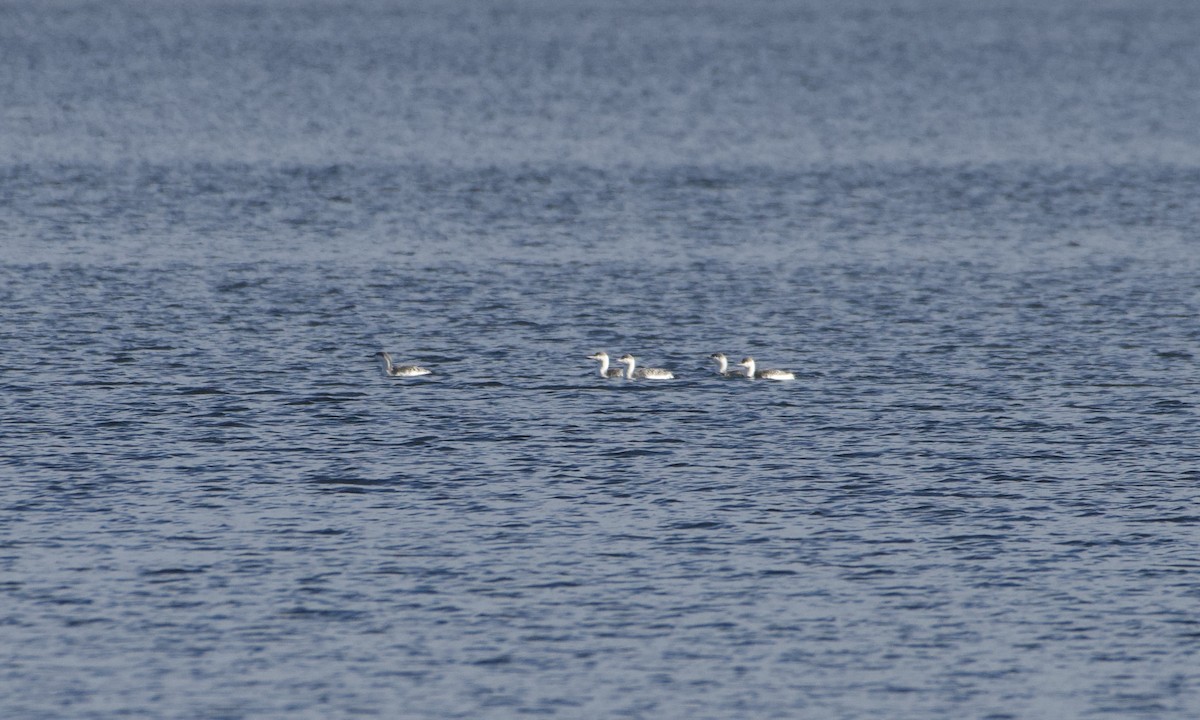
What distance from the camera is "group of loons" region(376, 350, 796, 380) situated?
44.0 meters

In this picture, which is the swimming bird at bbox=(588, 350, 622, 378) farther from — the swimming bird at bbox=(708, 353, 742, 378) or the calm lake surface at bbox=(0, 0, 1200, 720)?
the swimming bird at bbox=(708, 353, 742, 378)

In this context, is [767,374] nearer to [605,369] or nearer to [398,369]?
[605,369]

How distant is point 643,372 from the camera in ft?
145

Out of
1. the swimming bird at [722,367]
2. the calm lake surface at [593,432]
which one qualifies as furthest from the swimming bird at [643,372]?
the swimming bird at [722,367]

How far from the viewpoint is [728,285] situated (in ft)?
187

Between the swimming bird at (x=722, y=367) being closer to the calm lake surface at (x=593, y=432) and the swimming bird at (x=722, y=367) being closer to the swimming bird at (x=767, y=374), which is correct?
the swimming bird at (x=767, y=374)

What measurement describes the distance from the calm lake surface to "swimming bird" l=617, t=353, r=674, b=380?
8.6 inches

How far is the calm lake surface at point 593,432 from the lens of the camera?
26.3 meters

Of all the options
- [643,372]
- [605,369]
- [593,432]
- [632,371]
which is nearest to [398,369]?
[605,369]

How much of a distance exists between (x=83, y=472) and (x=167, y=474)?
1.45 metres

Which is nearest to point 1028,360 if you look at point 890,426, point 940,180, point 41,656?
point 890,426

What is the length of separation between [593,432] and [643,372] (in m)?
5.13

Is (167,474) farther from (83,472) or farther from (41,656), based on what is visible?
(41,656)


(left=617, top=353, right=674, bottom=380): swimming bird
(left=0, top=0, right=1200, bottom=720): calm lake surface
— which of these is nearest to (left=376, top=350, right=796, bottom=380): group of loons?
(left=617, top=353, right=674, bottom=380): swimming bird
